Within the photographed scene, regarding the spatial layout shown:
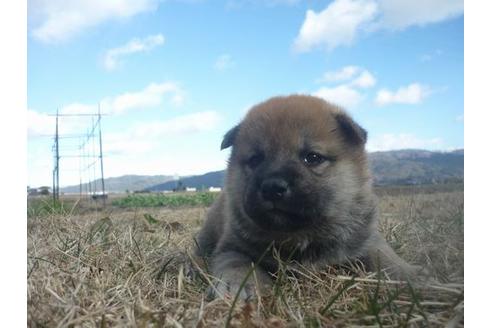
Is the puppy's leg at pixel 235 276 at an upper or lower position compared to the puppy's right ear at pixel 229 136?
lower

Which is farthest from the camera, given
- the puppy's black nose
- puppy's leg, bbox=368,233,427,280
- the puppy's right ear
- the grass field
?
the puppy's right ear

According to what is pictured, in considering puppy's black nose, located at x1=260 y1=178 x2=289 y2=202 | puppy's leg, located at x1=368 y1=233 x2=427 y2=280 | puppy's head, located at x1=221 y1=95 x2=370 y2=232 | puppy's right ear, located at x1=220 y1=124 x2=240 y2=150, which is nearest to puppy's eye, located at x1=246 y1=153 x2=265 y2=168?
puppy's head, located at x1=221 y1=95 x2=370 y2=232

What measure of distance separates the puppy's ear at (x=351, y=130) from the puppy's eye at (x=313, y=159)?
0.85 feet

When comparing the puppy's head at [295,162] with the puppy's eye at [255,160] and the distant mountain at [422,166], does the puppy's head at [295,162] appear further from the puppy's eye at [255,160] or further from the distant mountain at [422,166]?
the distant mountain at [422,166]

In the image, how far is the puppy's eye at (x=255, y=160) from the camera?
116 inches

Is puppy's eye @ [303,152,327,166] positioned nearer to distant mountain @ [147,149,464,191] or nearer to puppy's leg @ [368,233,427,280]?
distant mountain @ [147,149,464,191]

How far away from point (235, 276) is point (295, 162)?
2.22 feet

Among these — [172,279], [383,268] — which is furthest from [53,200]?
[383,268]

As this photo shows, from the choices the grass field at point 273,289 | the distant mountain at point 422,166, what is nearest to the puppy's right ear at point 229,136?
the grass field at point 273,289

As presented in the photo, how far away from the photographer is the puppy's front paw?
2404 millimetres

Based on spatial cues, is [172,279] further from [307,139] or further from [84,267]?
[307,139]

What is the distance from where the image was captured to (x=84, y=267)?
2.91 m

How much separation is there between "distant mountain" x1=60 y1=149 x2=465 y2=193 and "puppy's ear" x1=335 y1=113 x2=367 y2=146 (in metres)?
0.13
